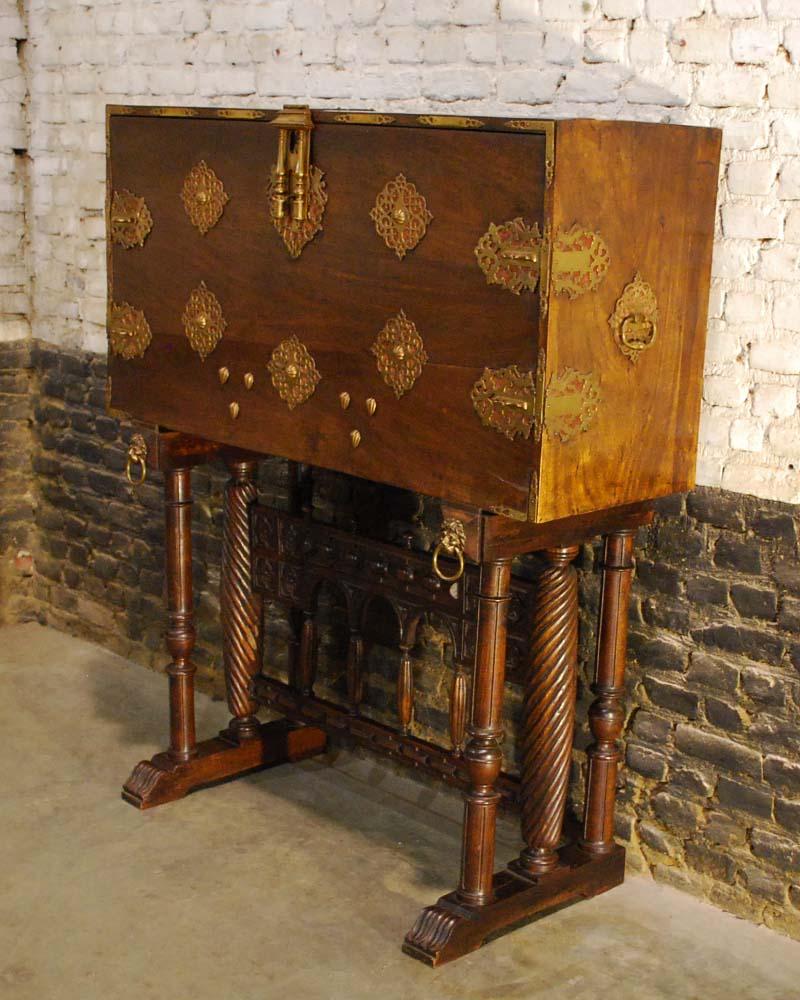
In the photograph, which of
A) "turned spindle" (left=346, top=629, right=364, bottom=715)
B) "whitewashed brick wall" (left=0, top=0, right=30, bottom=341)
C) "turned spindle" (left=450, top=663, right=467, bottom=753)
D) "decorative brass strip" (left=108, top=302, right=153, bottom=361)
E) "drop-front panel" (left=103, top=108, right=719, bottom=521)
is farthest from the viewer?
"whitewashed brick wall" (left=0, top=0, right=30, bottom=341)

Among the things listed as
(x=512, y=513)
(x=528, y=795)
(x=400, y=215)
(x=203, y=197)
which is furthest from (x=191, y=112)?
(x=528, y=795)

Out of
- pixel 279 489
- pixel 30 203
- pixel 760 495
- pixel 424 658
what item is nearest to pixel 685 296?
pixel 760 495

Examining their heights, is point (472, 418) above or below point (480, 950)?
above

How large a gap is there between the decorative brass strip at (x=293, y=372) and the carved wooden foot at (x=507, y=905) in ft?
3.91

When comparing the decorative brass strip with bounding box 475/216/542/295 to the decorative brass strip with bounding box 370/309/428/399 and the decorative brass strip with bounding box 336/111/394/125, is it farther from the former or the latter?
the decorative brass strip with bounding box 336/111/394/125

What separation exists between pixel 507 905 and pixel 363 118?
1.77 metres

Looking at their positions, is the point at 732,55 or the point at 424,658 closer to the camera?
the point at 732,55

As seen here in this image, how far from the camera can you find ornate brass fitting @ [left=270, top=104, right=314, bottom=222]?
9.99 feet

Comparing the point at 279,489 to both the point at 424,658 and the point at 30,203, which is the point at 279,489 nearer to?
the point at 424,658

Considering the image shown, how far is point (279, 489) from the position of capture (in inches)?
170

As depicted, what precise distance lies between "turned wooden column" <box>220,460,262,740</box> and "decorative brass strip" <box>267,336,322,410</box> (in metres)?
0.85

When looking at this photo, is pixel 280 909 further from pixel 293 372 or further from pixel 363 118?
pixel 363 118

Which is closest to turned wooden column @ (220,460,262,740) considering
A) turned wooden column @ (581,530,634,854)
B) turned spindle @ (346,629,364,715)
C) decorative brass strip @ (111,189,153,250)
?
turned spindle @ (346,629,364,715)

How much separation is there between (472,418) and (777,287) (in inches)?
30.7
